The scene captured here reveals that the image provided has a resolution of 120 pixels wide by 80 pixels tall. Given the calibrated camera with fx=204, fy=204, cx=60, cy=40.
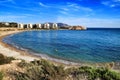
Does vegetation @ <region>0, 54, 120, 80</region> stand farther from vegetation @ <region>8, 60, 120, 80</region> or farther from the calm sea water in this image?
the calm sea water

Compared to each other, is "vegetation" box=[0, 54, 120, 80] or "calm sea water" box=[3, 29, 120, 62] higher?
"vegetation" box=[0, 54, 120, 80]

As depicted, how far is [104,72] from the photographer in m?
10.6

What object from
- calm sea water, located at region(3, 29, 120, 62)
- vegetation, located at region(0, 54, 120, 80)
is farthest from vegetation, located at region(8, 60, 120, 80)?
calm sea water, located at region(3, 29, 120, 62)

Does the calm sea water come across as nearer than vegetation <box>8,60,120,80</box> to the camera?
No

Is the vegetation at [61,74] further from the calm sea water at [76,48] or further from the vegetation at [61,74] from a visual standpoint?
the calm sea water at [76,48]

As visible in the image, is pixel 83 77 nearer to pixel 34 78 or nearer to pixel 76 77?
pixel 76 77

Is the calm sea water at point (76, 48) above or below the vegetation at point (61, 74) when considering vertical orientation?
below

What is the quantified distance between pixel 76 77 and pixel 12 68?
155 inches

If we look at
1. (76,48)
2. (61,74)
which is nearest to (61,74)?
(61,74)

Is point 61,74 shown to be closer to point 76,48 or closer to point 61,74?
point 61,74

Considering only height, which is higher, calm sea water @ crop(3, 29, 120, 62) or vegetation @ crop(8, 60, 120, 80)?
vegetation @ crop(8, 60, 120, 80)

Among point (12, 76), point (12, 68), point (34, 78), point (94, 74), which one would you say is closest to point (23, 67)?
point (12, 68)

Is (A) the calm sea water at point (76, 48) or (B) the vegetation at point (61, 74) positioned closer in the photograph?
(B) the vegetation at point (61, 74)

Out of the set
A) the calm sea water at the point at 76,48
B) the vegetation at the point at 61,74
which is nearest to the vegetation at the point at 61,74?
the vegetation at the point at 61,74
